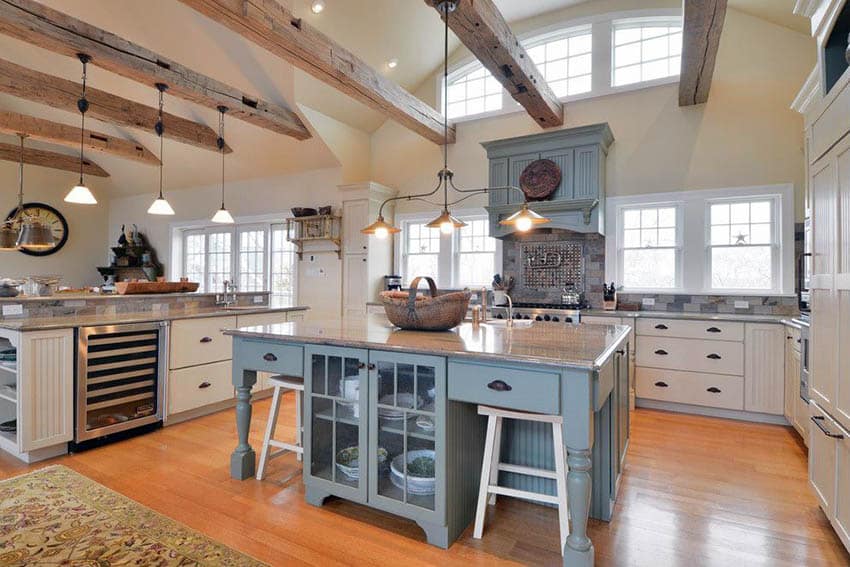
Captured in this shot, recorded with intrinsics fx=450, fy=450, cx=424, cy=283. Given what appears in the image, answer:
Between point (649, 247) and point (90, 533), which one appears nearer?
point (90, 533)

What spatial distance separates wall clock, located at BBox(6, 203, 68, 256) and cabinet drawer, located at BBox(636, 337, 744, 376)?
29.2 feet

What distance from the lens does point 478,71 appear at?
5.72m

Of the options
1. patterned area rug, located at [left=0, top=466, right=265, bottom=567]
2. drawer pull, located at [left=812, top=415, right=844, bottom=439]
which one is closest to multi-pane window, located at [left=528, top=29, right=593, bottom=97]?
drawer pull, located at [left=812, top=415, right=844, bottom=439]

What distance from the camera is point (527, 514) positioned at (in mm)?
2270

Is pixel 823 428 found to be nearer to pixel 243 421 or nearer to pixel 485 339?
pixel 485 339

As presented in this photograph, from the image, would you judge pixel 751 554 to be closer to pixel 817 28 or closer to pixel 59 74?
pixel 817 28

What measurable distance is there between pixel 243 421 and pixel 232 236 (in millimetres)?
5133

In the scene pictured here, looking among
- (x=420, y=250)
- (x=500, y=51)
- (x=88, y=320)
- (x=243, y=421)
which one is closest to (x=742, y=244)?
(x=500, y=51)

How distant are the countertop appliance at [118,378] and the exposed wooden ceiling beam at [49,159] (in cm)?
577

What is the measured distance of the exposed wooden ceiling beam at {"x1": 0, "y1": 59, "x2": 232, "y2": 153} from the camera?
4.48 meters

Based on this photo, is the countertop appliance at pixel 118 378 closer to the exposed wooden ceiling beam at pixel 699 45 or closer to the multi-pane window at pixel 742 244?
the exposed wooden ceiling beam at pixel 699 45

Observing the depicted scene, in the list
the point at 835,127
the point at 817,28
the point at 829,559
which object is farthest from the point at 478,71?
the point at 829,559

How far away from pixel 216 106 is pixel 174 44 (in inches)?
38.2

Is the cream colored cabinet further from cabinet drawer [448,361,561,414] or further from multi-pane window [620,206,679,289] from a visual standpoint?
cabinet drawer [448,361,561,414]
